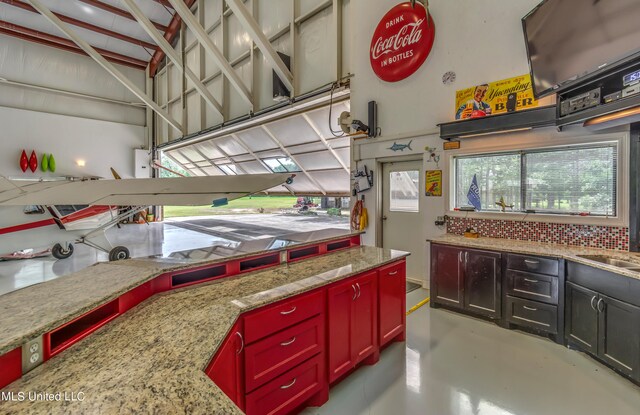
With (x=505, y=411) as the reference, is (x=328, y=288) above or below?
above

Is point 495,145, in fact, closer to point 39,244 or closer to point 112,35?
point 39,244

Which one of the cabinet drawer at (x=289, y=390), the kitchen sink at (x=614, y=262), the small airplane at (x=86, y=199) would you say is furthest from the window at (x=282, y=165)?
the cabinet drawer at (x=289, y=390)

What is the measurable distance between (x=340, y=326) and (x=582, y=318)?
2.35 metres

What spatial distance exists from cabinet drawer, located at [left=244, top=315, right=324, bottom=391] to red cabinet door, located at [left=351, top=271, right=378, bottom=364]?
40 cm

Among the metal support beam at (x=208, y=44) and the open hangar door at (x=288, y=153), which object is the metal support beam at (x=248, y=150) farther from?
the metal support beam at (x=208, y=44)

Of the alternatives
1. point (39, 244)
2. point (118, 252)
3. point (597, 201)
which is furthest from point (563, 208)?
point (39, 244)

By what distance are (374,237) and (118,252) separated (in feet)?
16.5

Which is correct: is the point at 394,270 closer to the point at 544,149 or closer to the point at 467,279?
the point at 467,279

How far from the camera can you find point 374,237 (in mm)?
5219

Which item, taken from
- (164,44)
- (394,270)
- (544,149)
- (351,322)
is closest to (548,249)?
(544,149)

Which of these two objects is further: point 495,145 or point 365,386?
point 495,145

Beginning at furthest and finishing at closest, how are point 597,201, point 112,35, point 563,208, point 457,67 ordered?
point 112,35 → point 457,67 → point 563,208 → point 597,201

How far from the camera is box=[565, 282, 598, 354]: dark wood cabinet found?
2.58 meters

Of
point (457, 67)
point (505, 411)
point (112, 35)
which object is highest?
point (112, 35)
